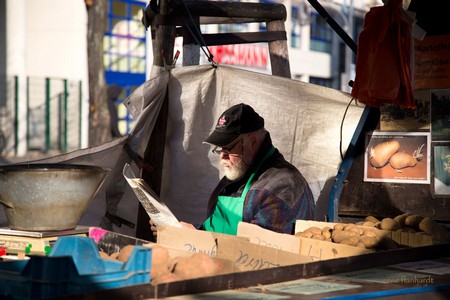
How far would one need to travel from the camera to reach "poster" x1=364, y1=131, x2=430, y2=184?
4.39 meters

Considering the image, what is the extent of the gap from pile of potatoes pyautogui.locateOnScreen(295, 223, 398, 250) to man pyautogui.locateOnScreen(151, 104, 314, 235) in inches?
14.7

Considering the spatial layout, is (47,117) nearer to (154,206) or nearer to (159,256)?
(154,206)

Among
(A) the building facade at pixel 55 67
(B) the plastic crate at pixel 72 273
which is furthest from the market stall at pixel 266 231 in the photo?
(A) the building facade at pixel 55 67

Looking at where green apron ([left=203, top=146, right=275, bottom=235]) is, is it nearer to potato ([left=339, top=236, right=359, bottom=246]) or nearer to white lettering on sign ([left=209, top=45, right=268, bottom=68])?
potato ([left=339, top=236, right=359, bottom=246])

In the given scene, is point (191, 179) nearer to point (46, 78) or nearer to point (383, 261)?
point (383, 261)

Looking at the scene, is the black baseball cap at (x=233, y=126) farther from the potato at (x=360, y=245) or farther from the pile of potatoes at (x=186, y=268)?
the pile of potatoes at (x=186, y=268)

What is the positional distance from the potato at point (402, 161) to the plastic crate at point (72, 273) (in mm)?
2464

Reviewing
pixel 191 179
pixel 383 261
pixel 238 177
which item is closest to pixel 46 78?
pixel 191 179

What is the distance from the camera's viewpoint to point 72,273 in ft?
7.07

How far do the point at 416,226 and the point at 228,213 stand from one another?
1033mm

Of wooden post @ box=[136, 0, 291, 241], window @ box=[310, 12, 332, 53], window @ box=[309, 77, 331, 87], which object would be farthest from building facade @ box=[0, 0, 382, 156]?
wooden post @ box=[136, 0, 291, 241]

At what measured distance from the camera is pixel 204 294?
92.0 inches

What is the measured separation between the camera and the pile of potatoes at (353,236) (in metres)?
3.35

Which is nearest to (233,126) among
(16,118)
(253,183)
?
(253,183)
